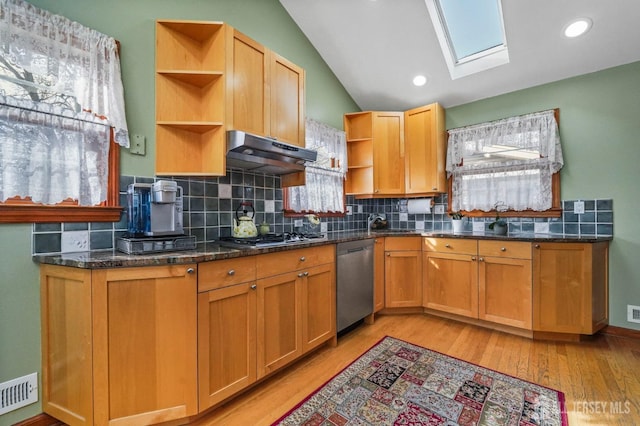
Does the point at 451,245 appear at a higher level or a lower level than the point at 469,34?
lower

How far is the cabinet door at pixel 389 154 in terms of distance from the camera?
3.47 m

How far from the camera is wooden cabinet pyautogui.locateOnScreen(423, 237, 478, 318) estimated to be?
2.80 meters

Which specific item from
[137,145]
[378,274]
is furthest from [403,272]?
[137,145]

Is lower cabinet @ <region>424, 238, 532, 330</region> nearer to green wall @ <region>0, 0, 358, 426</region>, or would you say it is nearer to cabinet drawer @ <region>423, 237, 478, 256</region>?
cabinet drawer @ <region>423, 237, 478, 256</region>

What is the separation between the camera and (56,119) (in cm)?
152

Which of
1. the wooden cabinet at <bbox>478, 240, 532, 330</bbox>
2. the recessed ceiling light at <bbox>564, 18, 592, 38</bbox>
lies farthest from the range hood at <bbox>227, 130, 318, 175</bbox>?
the recessed ceiling light at <bbox>564, 18, 592, 38</bbox>

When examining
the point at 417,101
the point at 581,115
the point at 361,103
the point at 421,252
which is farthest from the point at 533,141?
the point at 361,103

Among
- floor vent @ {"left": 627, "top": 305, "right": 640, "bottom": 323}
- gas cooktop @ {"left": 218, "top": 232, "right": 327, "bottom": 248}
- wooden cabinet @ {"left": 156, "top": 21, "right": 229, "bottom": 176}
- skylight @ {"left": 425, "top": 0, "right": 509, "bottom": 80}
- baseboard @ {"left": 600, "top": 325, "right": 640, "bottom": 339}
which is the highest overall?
skylight @ {"left": 425, "top": 0, "right": 509, "bottom": 80}

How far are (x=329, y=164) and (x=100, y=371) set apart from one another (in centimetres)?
257

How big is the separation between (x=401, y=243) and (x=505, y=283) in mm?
1004

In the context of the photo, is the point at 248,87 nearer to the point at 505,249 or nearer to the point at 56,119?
the point at 56,119

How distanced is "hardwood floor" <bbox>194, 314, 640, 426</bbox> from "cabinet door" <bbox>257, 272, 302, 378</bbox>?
170 millimetres

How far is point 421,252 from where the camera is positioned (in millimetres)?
3127

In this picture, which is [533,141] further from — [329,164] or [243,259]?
[243,259]
